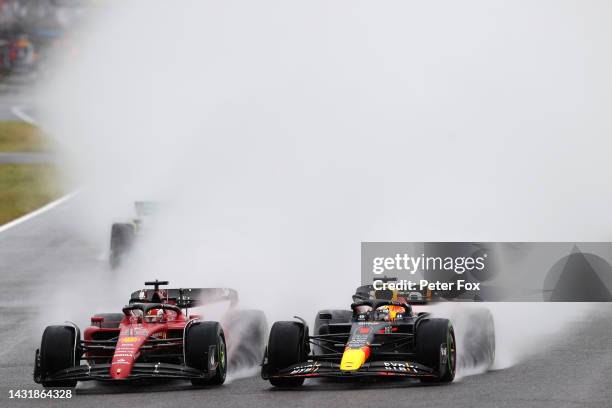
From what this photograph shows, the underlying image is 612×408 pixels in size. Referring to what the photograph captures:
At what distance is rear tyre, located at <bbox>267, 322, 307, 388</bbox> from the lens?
17719mm

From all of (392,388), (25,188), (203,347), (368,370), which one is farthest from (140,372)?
(25,188)

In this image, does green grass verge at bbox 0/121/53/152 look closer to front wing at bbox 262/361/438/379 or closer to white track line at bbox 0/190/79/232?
white track line at bbox 0/190/79/232

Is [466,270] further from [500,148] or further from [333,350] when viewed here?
[500,148]

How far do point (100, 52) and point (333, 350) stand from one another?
2350 inches

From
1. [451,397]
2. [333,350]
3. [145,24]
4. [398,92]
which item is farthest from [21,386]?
[145,24]

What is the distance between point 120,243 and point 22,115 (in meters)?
42.3

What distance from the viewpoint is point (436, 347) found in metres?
17.4

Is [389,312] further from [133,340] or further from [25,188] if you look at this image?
[25,188]

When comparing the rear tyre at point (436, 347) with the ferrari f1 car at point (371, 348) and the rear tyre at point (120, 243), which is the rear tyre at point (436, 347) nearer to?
the ferrari f1 car at point (371, 348)

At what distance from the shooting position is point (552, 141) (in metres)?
39.9

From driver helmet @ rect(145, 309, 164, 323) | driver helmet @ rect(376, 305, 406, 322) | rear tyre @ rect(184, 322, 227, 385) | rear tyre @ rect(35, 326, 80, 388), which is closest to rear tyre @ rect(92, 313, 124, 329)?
driver helmet @ rect(145, 309, 164, 323)

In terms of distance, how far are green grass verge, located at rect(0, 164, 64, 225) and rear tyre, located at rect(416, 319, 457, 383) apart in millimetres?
27554

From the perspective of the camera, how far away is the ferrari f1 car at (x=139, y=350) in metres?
17.5

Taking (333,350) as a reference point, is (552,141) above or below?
above
